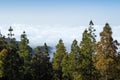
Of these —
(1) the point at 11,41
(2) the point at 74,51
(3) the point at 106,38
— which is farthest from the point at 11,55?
(3) the point at 106,38

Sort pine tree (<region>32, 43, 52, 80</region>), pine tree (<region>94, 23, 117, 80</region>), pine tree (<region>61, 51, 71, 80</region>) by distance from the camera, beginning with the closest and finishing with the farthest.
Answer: pine tree (<region>94, 23, 117, 80</region>), pine tree (<region>61, 51, 71, 80</region>), pine tree (<region>32, 43, 52, 80</region>)

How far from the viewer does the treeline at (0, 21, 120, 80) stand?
6938cm

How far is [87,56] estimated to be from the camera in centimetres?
8100

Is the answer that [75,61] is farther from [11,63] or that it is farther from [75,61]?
[11,63]

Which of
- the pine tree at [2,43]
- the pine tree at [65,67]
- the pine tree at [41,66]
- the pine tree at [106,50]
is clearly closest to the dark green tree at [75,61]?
the pine tree at [65,67]

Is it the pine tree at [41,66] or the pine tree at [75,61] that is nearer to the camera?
the pine tree at [75,61]

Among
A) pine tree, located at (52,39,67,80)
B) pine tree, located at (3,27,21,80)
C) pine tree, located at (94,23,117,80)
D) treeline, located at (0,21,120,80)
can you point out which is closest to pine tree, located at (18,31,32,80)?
treeline, located at (0,21,120,80)

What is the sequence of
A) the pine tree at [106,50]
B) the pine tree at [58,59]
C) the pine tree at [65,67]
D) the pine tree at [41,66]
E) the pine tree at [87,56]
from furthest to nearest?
the pine tree at [41,66] < the pine tree at [58,59] < the pine tree at [65,67] < the pine tree at [87,56] < the pine tree at [106,50]

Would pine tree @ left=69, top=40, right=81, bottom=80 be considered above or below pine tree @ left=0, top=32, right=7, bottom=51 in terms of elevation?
below

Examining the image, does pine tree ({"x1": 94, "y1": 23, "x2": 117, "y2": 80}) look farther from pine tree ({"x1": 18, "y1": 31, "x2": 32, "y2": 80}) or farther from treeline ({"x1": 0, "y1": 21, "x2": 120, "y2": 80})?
pine tree ({"x1": 18, "y1": 31, "x2": 32, "y2": 80})

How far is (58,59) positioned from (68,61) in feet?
23.5

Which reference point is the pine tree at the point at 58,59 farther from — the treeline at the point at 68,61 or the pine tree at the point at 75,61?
the pine tree at the point at 75,61

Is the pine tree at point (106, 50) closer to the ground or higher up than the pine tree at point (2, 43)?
closer to the ground

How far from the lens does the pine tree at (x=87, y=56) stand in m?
80.7
